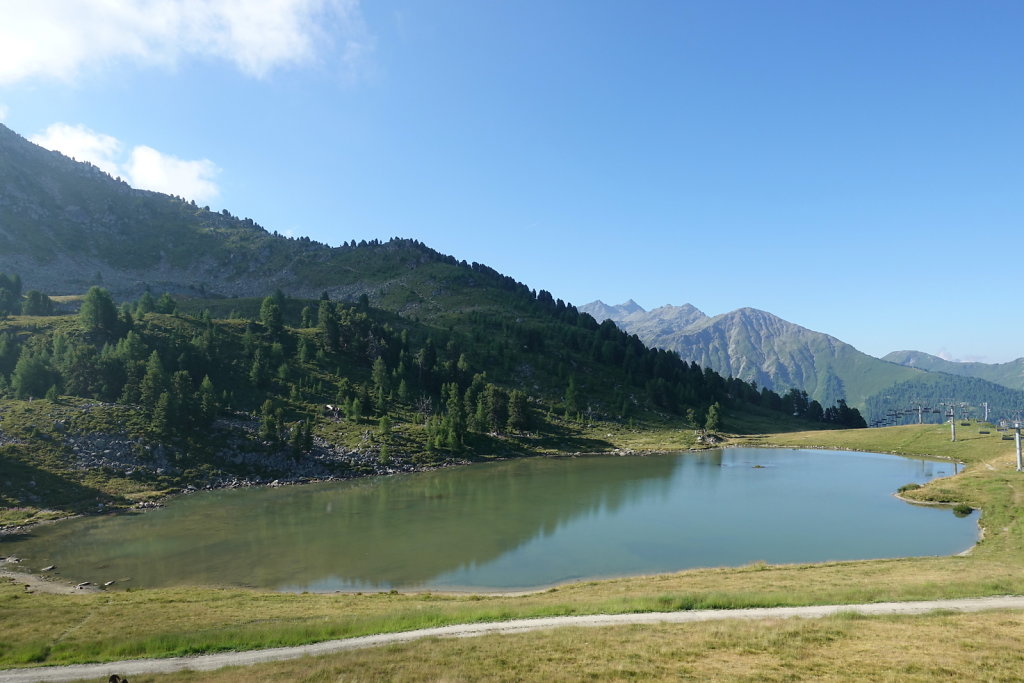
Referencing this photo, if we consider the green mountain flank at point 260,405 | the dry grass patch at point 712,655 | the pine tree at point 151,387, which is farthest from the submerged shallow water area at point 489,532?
the pine tree at point 151,387

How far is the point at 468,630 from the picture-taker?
2430 cm

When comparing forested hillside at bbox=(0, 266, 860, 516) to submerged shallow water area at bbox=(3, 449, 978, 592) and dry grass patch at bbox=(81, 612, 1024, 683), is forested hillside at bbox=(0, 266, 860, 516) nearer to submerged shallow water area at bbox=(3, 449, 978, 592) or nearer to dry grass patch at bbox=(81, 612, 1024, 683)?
submerged shallow water area at bbox=(3, 449, 978, 592)

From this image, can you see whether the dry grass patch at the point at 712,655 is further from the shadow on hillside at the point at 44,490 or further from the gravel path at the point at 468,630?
the shadow on hillside at the point at 44,490

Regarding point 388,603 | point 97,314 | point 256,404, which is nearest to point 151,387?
point 256,404

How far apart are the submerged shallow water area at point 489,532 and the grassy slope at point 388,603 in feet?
20.4

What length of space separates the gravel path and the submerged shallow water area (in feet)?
55.3

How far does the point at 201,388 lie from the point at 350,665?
105135 mm

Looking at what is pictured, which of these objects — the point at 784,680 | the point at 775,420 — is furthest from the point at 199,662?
the point at 775,420

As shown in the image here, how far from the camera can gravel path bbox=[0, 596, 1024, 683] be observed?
840 inches

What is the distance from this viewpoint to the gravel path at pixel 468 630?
21.3 metres

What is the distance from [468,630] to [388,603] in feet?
36.6

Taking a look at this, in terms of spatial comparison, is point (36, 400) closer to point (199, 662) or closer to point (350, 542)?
point (350, 542)

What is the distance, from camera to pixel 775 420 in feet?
635

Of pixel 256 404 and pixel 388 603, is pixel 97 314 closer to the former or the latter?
pixel 256 404
